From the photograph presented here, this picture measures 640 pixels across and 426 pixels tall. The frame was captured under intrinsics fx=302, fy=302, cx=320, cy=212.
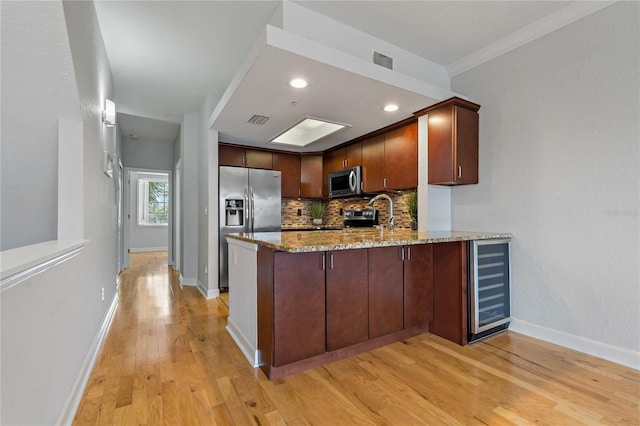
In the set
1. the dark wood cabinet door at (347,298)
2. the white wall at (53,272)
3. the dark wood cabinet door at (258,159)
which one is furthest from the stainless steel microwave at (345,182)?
the white wall at (53,272)

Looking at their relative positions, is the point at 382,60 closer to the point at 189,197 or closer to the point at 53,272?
the point at 53,272

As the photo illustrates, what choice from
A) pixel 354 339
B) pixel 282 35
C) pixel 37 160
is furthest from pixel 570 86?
pixel 37 160

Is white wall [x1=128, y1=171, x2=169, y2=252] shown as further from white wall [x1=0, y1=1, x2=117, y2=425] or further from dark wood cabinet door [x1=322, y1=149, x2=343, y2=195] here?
white wall [x1=0, y1=1, x2=117, y2=425]

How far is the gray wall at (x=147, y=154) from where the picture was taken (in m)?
6.09

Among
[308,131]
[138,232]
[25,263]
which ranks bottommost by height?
[138,232]

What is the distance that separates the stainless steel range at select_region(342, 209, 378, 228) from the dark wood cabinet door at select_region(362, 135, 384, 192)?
1.40 feet

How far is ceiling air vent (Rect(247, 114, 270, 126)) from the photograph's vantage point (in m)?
3.37

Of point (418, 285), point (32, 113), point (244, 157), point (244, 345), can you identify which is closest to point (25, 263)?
point (32, 113)

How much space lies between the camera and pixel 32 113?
1881 mm

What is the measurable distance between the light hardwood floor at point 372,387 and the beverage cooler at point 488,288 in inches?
5.9

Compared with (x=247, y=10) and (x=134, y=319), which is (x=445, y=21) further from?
(x=134, y=319)

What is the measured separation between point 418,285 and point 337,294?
0.88 meters

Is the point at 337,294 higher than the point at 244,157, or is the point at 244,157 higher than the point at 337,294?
the point at 244,157

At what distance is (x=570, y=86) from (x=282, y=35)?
7.76 ft
